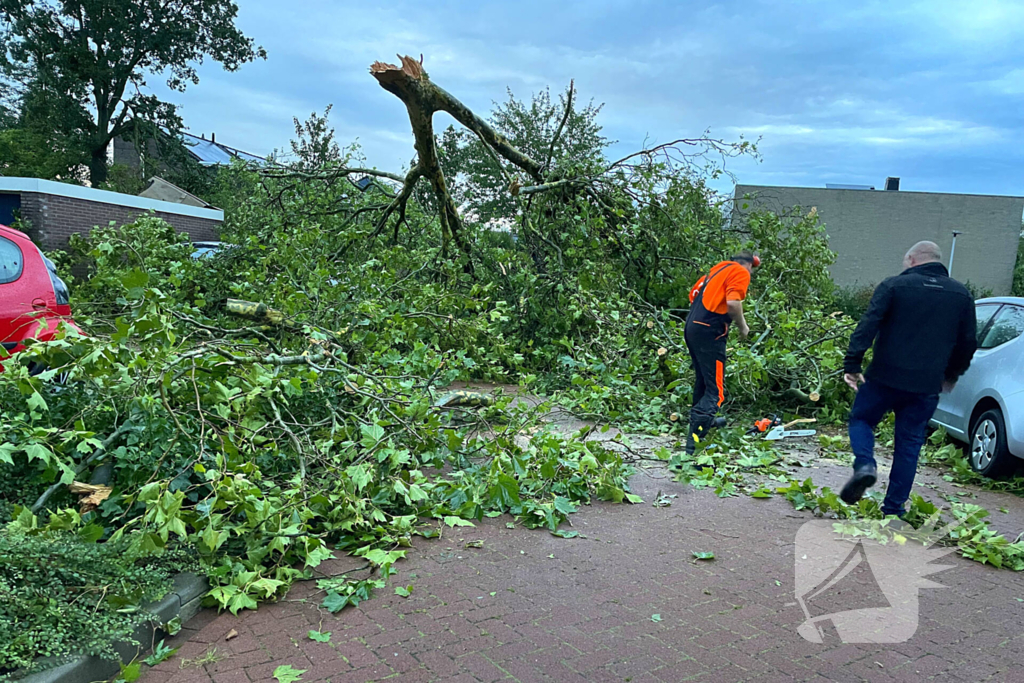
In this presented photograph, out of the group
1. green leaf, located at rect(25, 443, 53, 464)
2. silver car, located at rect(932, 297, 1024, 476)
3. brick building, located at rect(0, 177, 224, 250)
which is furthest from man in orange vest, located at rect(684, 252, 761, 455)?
brick building, located at rect(0, 177, 224, 250)

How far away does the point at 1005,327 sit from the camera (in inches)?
244

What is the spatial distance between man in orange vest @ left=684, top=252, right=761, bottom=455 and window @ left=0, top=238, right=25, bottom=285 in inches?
229

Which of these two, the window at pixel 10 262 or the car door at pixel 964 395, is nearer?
the window at pixel 10 262

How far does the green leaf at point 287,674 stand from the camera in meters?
2.68

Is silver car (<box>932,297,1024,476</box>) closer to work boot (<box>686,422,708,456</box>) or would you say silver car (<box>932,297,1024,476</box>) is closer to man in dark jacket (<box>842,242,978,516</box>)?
man in dark jacket (<box>842,242,978,516</box>)

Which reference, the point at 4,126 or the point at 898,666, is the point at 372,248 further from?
the point at 4,126

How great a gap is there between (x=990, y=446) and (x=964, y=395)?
72 centimetres

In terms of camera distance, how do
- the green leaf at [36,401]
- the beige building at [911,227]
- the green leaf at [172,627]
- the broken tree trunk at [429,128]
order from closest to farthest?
the green leaf at [172,627] < the green leaf at [36,401] < the broken tree trunk at [429,128] < the beige building at [911,227]

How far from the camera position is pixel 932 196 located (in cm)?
4225

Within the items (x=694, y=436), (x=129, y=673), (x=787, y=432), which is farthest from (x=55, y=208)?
(x=129, y=673)

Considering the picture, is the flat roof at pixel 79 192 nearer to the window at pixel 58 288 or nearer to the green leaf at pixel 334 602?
the window at pixel 58 288

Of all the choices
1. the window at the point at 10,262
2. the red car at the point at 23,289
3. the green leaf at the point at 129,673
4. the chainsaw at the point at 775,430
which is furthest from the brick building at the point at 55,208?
the green leaf at the point at 129,673

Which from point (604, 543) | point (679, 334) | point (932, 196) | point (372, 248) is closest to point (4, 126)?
point (372, 248)

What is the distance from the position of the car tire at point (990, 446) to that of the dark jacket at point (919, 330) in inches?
63.1
